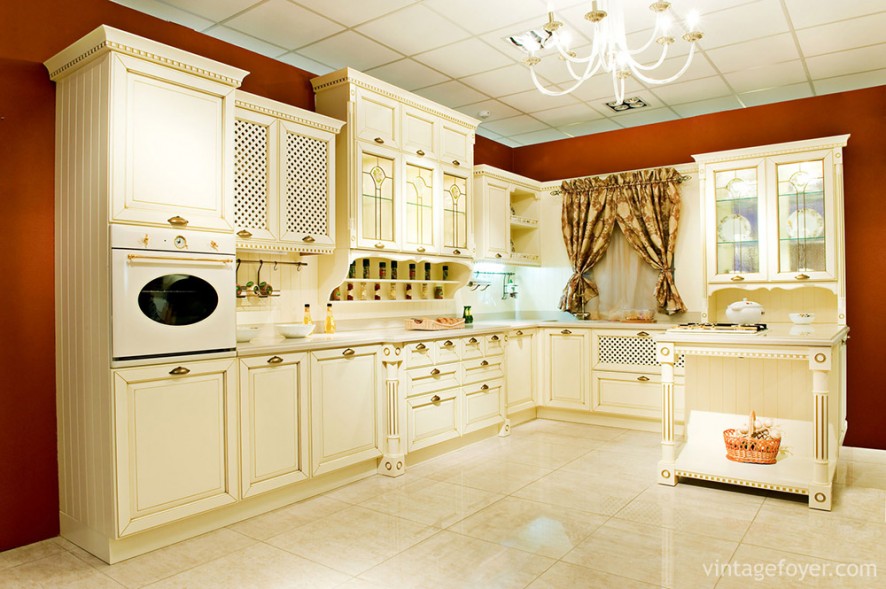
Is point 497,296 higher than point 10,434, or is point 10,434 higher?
point 497,296

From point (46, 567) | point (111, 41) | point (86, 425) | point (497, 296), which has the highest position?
point (111, 41)

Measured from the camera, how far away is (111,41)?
274cm

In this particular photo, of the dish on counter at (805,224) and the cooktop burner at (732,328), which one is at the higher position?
the dish on counter at (805,224)

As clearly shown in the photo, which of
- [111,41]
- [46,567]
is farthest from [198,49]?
[46,567]

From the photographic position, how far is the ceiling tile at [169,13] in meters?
3.56

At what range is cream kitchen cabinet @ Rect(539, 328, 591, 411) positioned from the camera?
5633mm

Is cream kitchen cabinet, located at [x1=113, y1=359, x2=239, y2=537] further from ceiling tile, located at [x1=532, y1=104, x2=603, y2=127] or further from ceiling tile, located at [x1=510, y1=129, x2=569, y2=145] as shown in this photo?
ceiling tile, located at [x1=510, y1=129, x2=569, y2=145]

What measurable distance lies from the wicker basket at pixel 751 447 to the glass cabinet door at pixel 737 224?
171 cm

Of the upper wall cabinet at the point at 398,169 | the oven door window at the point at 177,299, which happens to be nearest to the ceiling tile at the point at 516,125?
the upper wall cabinet at the point at 398,169

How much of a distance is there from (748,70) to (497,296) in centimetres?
310

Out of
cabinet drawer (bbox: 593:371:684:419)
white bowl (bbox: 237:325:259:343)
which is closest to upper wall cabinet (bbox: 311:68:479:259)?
white bowl (bbox: 237:325:259:343)

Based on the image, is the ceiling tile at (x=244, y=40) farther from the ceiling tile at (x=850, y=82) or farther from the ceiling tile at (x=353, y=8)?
the ceiling tile at (x=850, y=82)

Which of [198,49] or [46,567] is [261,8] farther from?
[46,567]

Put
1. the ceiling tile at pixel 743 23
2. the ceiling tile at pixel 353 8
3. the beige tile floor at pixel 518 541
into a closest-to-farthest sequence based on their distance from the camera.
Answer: the beige tile floor at pixel 518 541 → the ceiling tile at pixel 353 8 → the ceiling tile at pixel 743 23
